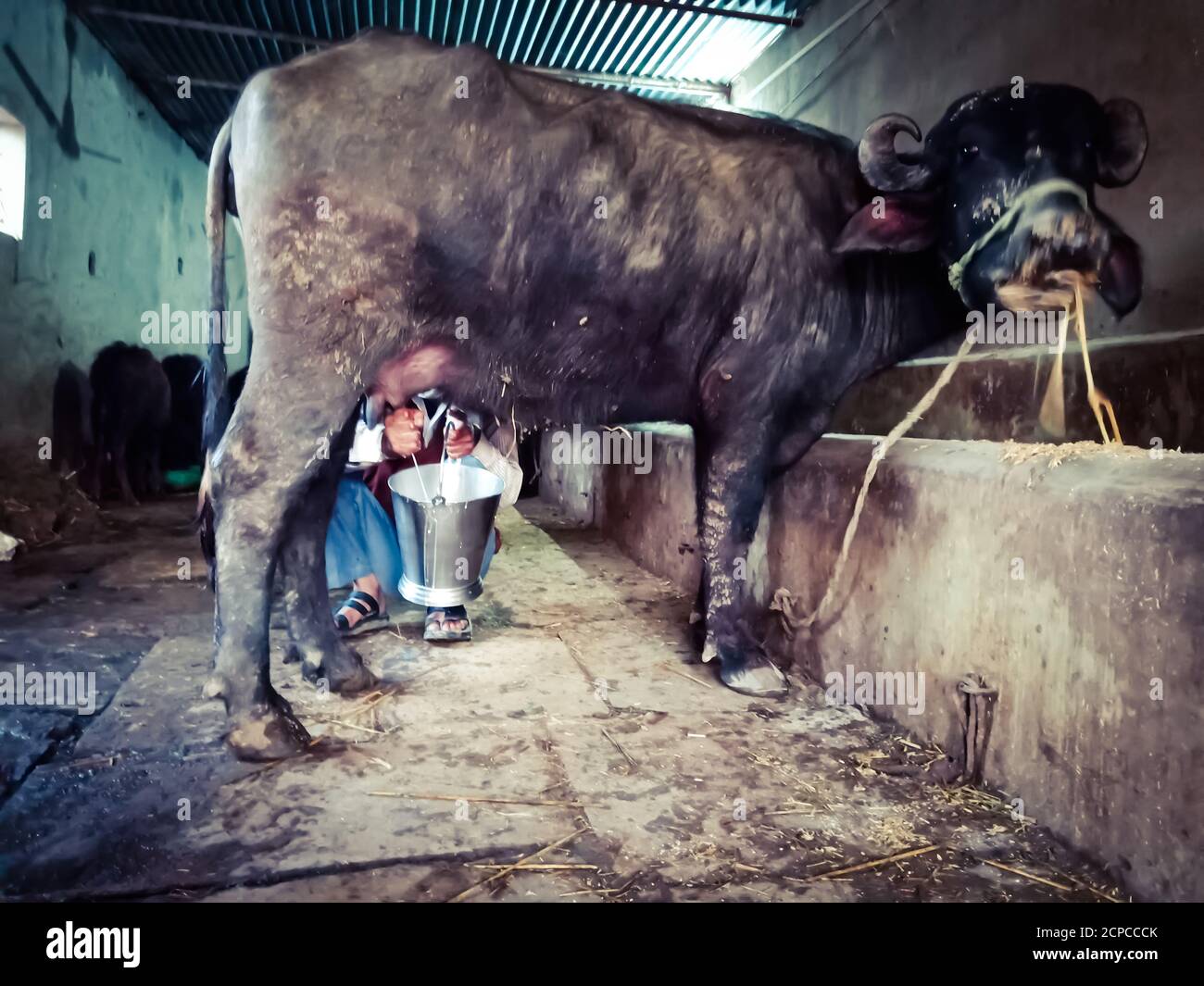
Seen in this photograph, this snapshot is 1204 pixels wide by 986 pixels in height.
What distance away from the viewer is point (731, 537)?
2828mm

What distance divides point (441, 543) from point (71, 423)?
523 centimetres

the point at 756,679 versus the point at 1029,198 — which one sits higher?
the point at 1029,198

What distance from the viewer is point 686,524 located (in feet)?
13.9

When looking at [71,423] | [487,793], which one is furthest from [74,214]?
[487,793]

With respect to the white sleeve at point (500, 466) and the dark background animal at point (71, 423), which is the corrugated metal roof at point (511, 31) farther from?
the white sleeve at point (500, 466)

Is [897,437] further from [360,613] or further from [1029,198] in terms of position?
[360,613]

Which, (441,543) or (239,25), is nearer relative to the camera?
(441,543)

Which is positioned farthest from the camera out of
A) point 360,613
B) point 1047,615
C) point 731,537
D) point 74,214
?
point 74,214

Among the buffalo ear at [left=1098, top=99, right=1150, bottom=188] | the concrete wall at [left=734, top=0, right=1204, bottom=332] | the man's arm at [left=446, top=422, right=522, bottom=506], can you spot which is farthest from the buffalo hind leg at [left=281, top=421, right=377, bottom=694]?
the concrete wall at [left=734, top=0, right=1204, bottom=332]

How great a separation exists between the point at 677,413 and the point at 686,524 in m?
1.31

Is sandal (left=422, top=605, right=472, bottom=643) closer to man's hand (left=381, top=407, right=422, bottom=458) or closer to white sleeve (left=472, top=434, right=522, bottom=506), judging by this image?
white sleeve (left=472, top=434, right=522, bottom=506)

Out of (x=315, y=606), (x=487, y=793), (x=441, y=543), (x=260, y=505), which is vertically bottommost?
(x=487, y=793)

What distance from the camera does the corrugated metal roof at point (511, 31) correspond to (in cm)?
570
